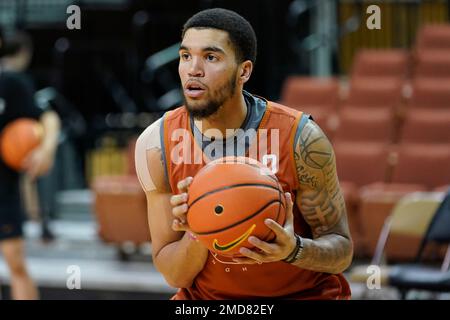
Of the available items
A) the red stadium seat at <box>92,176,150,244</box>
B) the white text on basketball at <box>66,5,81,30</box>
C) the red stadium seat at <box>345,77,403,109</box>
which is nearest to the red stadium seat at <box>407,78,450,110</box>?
the red stadium seat at <box>345,77,403,109</box>

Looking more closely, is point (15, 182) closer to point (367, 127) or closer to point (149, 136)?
point (149, 136)

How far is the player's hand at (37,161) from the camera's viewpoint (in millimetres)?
5281

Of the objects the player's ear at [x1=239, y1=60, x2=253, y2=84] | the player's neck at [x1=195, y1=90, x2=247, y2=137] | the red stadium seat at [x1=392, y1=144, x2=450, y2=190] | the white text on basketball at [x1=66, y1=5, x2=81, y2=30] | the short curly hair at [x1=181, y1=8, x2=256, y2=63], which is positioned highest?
the white text on basketball at [x1=66, y1=5, x2=81, y2=30]

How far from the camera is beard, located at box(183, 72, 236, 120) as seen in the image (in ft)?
8.87

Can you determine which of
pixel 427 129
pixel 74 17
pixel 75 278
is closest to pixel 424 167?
pixel 427 129

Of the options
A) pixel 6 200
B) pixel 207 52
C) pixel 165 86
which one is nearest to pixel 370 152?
pixel 6 200

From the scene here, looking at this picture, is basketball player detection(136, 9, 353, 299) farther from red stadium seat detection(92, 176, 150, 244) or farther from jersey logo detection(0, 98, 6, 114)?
red stadium seat detection(92, 176, 150, 244)

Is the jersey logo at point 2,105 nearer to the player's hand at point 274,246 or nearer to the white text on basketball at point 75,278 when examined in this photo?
the white text on basketball at point 75,278

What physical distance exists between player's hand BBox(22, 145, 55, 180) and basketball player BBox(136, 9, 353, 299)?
8.20 feet

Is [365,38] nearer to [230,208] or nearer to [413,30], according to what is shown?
[413,30]

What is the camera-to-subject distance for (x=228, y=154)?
2814mm

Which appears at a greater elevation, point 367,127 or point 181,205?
point 181,205

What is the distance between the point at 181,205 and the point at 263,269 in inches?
16.3
